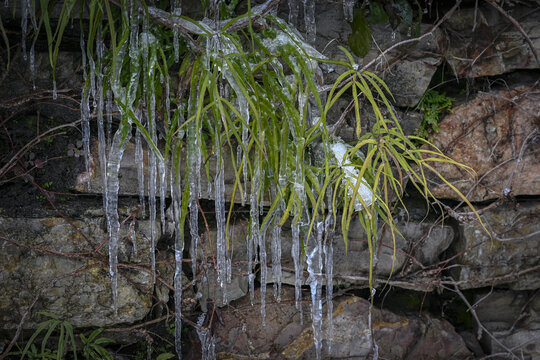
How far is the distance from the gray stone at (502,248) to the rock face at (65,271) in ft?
4.30

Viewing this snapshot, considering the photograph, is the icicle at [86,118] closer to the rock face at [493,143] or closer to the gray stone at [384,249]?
the gray stone at [384,249]

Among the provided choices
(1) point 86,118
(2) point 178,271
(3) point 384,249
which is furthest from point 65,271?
(3) point 384,249

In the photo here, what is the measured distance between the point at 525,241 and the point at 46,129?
78.0 inches

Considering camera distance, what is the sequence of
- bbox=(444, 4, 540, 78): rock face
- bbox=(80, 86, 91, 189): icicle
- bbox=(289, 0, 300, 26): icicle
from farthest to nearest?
bbox=(444, 4, 540, 78): rock face → bbox=(289, 0, 300, 26): icicle → bbox=(80, 86, 91, 189): icicle

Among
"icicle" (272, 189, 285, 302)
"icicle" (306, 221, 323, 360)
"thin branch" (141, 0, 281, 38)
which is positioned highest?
"thin branch" (141, 0, 281, 38)

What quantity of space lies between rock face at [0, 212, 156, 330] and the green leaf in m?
1.02

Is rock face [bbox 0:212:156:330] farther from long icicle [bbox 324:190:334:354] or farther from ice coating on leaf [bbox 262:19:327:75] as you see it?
ice coating on leaf [bbox 262:19:327:75]

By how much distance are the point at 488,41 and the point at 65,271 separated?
1.86 m

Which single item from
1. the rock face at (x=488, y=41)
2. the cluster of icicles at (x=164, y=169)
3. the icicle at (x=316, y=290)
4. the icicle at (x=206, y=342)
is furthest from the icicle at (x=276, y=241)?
the rock face at (x=488, y=41)

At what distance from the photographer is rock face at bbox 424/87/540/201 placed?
1901mm

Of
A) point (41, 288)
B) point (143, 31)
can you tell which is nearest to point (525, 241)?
point (143, 31)

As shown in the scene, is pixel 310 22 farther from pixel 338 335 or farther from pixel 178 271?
pixel 338 335

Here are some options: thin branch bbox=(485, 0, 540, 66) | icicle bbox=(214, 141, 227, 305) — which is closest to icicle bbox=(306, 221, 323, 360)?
icicle bbox=(214, 141, 227, 305)

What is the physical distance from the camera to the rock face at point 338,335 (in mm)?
1831
